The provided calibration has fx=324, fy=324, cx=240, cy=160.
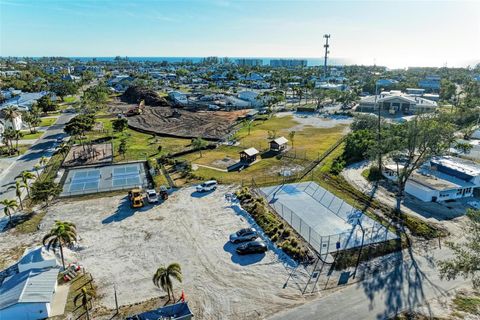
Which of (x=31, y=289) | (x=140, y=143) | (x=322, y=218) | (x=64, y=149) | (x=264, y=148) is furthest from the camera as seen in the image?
(x=140, y=143)

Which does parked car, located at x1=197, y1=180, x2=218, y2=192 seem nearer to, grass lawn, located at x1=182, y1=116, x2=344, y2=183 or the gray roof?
grass lawn, located at x1=182, y1=116, x2=344, y2=183

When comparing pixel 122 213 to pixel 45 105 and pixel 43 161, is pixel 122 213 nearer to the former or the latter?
pixel 43 161

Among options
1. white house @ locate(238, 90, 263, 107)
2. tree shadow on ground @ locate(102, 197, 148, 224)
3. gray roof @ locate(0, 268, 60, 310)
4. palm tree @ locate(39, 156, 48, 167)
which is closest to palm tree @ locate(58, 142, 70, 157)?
palm tree @ locate(39, 156, 48, 167)

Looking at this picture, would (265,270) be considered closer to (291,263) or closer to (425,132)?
(291,263)

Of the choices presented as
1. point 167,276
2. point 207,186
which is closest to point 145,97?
point 207,186

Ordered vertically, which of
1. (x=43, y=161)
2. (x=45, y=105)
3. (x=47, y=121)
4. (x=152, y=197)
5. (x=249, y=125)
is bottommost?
(x=152, y=197)

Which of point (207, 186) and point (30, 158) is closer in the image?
point (207, 186)
